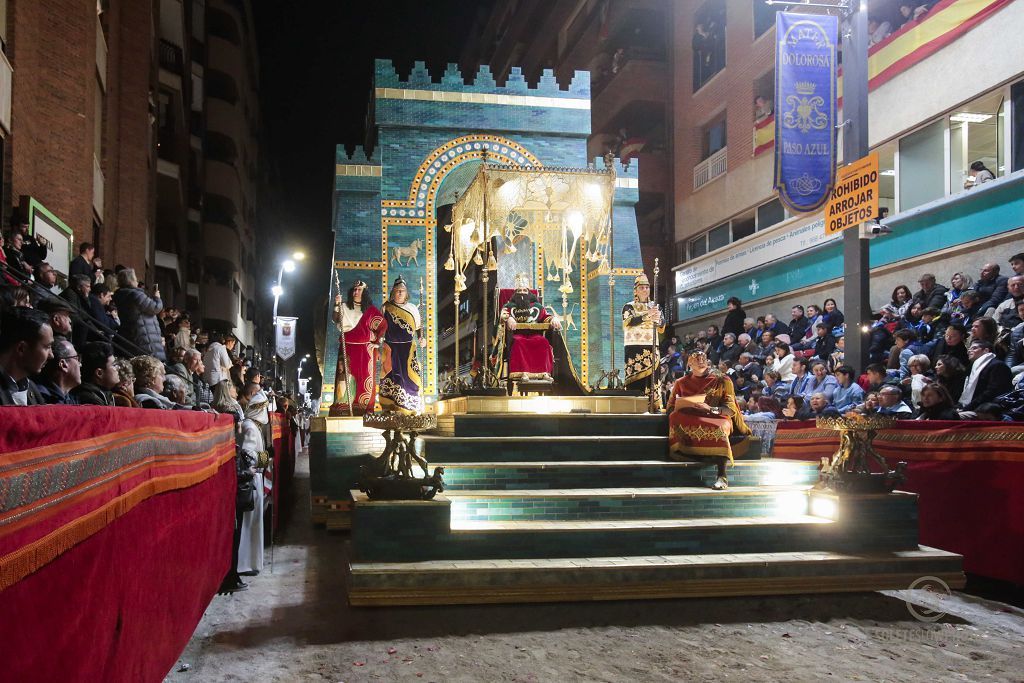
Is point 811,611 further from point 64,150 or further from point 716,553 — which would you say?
point 64,150

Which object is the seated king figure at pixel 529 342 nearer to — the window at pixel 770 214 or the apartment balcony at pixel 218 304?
the window at pixel 770 214

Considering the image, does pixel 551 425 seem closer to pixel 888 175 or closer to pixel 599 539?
pixel 599 539

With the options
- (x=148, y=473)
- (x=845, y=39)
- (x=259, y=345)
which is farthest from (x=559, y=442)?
(x=259, y=345)

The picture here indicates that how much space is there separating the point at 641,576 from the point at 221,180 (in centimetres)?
3189

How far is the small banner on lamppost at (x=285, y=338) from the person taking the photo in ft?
85.5

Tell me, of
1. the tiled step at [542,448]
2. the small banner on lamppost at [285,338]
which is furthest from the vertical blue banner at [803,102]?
the small banner on lamppost at [285,338]

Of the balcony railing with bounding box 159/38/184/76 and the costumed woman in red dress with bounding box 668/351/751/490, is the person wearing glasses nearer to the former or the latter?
the costumed woman in red dress with bounding box 668/351/751/490

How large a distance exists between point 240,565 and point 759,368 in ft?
33.2

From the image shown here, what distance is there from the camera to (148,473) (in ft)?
12.1

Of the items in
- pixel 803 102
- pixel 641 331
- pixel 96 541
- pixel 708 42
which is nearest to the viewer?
pixel 96 541

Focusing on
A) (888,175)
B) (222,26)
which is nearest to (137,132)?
(888,175)

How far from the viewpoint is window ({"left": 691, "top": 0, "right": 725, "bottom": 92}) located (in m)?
23.0

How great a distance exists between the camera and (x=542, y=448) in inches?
347

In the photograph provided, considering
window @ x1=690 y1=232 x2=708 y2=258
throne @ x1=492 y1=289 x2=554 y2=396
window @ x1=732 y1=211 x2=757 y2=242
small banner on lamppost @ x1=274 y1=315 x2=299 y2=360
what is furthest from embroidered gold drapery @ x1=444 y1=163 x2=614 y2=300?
small banner on lamppost @ x1=274 y1=315 x2=299 y2=360
